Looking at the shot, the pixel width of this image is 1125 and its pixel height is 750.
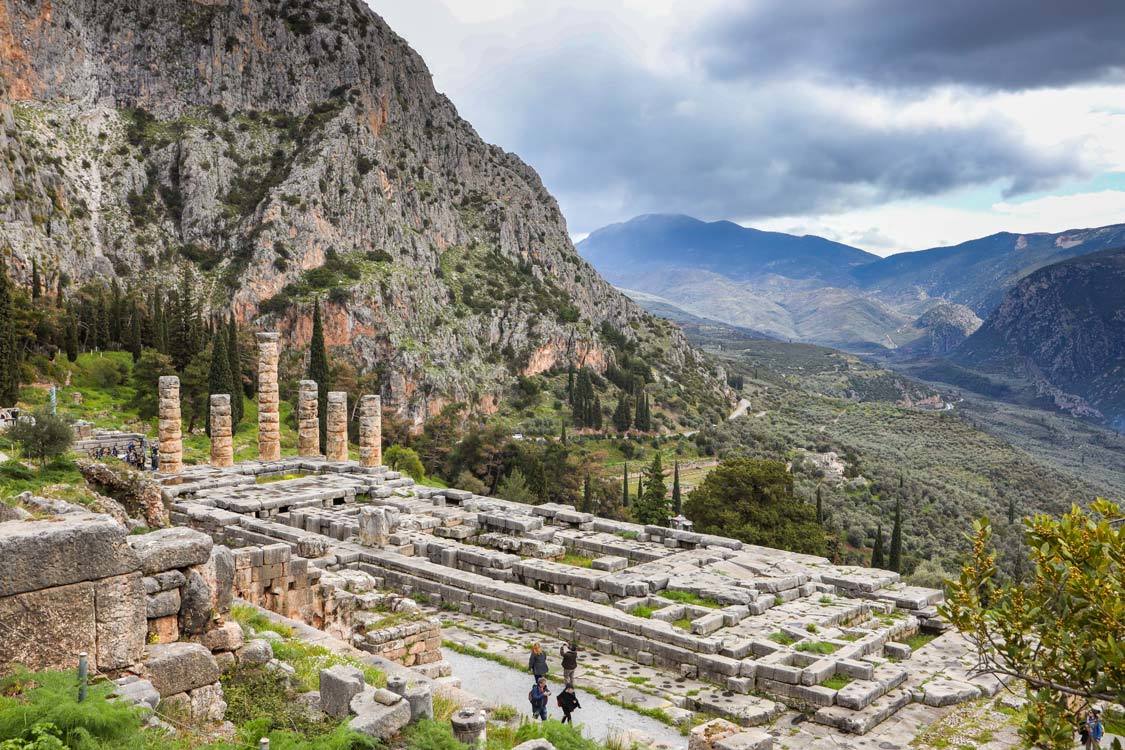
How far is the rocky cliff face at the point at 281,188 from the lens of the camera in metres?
78.0

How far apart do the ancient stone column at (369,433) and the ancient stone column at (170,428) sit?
22.4 feet

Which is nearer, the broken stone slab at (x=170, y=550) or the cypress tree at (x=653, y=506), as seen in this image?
the broken stone slab at (x=170, y=550)

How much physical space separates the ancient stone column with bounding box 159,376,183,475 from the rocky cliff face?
4693 centimetres

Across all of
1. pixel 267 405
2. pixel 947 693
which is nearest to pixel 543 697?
pixel 947 693

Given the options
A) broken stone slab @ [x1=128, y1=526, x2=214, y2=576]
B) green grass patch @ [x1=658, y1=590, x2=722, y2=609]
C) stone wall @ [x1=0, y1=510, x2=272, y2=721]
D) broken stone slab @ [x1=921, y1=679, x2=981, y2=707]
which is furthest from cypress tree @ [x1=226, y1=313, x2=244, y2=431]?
broken stone slab @ [x1=921, y1=679, x2=981, y2=707]

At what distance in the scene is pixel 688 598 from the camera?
17406 millimetres

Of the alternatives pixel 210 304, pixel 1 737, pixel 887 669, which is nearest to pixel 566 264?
pixel 210 304

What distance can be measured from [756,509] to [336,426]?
17725 millimetres

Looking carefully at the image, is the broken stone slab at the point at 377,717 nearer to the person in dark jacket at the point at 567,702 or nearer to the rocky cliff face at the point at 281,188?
the person in dark jacket at the point at 567,702

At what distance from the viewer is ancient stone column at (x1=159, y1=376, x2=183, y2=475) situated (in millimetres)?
28781

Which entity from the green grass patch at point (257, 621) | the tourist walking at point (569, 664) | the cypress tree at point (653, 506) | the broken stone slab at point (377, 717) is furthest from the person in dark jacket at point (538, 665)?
the cypress tree at point (653, 506)

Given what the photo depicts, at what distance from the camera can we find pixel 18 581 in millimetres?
6859

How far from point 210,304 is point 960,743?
76.8 meters

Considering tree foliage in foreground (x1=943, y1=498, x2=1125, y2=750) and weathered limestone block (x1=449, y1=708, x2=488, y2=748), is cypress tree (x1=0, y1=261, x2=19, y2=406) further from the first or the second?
tree foliage in foreground (x1=943, y1=498, x2=1125, y2=750)
